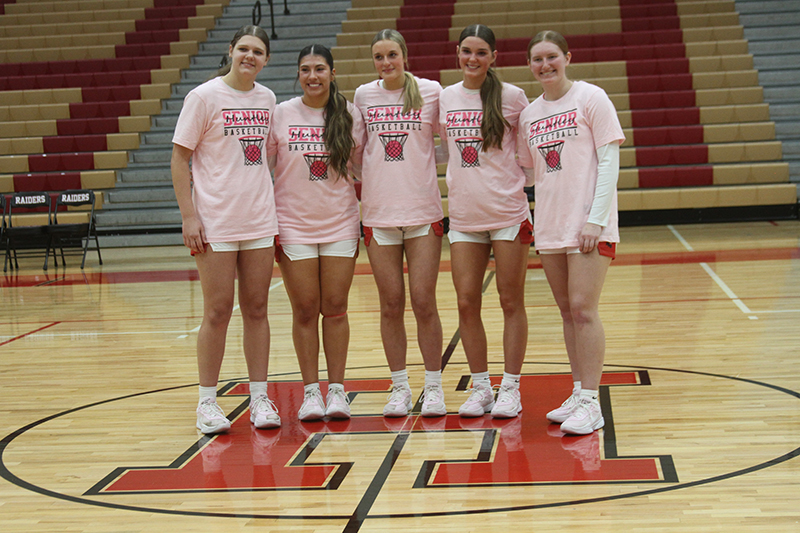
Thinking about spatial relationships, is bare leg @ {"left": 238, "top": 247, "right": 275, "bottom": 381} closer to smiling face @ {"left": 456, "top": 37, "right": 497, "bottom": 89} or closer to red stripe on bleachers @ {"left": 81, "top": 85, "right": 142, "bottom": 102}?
smiling face @ {"left": 456, "top": 37, "right": 497, "bottom": 89}

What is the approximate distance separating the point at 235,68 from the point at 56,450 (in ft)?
4.47

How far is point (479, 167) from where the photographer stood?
2777 millimetres

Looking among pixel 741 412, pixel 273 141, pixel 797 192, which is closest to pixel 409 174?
pixel 273 141

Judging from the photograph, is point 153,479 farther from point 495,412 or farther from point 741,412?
point 741,412

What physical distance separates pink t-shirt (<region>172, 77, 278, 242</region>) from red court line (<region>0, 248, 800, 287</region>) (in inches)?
161

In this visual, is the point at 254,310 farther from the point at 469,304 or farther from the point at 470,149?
the point at 470,149

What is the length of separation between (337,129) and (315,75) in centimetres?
19

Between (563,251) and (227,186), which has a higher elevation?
(227,186)

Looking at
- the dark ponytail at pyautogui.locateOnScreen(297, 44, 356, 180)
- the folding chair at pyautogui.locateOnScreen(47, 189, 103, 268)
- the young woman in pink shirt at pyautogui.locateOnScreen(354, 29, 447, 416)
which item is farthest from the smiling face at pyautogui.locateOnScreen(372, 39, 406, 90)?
the folding chair at pyautogui.locateOnScreen(47, 189, 103, 268)

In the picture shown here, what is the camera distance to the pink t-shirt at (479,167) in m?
2.76

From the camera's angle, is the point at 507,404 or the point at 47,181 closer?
the point at 507,404

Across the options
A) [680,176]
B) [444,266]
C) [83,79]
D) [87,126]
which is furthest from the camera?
[83,79]

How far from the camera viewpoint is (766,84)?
33.8ft

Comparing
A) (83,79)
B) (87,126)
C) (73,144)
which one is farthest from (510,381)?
(83,79)
